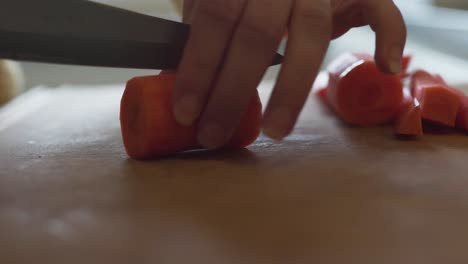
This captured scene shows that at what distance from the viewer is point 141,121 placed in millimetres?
674

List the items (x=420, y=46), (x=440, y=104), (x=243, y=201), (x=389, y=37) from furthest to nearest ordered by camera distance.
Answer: (x=420, y=46), (x=440, y=104), (x=389, y=37), (x=243, y=201)

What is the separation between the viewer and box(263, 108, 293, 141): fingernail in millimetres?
625

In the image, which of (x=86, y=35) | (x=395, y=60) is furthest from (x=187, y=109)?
(x=395, y=60)

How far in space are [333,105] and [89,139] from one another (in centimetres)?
43

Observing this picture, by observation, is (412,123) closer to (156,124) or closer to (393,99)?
(393,99)

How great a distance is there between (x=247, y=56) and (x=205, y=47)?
0.05 metres

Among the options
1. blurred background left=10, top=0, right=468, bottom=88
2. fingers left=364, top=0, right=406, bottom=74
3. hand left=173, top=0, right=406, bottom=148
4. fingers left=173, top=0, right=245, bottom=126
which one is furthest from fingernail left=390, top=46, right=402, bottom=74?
blurred background left=10, top=0, right=468, bottom=88

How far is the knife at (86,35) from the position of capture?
620 millimetres

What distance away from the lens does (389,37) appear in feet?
2.28

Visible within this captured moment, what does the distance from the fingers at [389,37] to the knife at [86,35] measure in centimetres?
26

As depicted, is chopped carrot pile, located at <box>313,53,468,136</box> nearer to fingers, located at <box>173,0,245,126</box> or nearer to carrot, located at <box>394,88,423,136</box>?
carrot, located at <box>394,88,423,136</box>

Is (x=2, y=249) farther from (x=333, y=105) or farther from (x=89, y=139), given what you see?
(x=333, y=105)

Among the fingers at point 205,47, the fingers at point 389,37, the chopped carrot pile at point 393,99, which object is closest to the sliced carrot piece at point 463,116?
the chopped carrot pile at point 393,99

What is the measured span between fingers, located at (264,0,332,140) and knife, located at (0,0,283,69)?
5.6 inches
